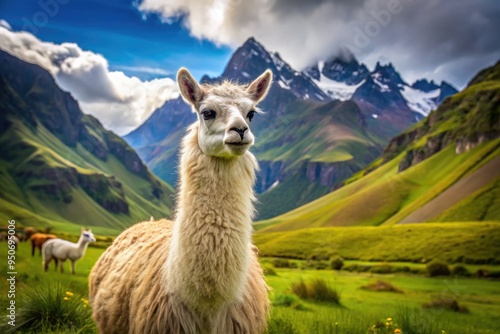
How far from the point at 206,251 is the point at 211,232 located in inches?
11.4

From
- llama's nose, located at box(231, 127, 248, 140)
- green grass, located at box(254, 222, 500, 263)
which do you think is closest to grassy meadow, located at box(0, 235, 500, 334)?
llama's nose, located at box(231, 127, 248, 140)

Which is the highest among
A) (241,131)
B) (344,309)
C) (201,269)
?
(241,131)

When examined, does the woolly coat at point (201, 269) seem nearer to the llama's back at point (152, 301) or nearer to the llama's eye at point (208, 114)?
the llama's back at point (152, 301)

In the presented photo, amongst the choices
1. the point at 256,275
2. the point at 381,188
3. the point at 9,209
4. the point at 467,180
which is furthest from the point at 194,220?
the point at 9,209

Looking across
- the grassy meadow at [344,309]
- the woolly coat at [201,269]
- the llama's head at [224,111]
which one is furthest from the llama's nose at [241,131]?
the grassy meadow at [344,309]

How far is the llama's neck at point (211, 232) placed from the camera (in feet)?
18.8

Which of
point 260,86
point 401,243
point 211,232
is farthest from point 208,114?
point 401,243

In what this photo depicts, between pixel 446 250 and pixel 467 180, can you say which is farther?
pixel 467 180

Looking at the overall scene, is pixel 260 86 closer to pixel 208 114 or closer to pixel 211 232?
pixel 208 114

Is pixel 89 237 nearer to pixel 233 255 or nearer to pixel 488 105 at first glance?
pixel 233 255

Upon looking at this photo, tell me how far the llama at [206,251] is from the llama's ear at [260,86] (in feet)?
0.07

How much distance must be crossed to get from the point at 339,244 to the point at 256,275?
7694 cm

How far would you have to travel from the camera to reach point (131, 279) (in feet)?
23.6

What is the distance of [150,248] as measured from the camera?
7586 mm
